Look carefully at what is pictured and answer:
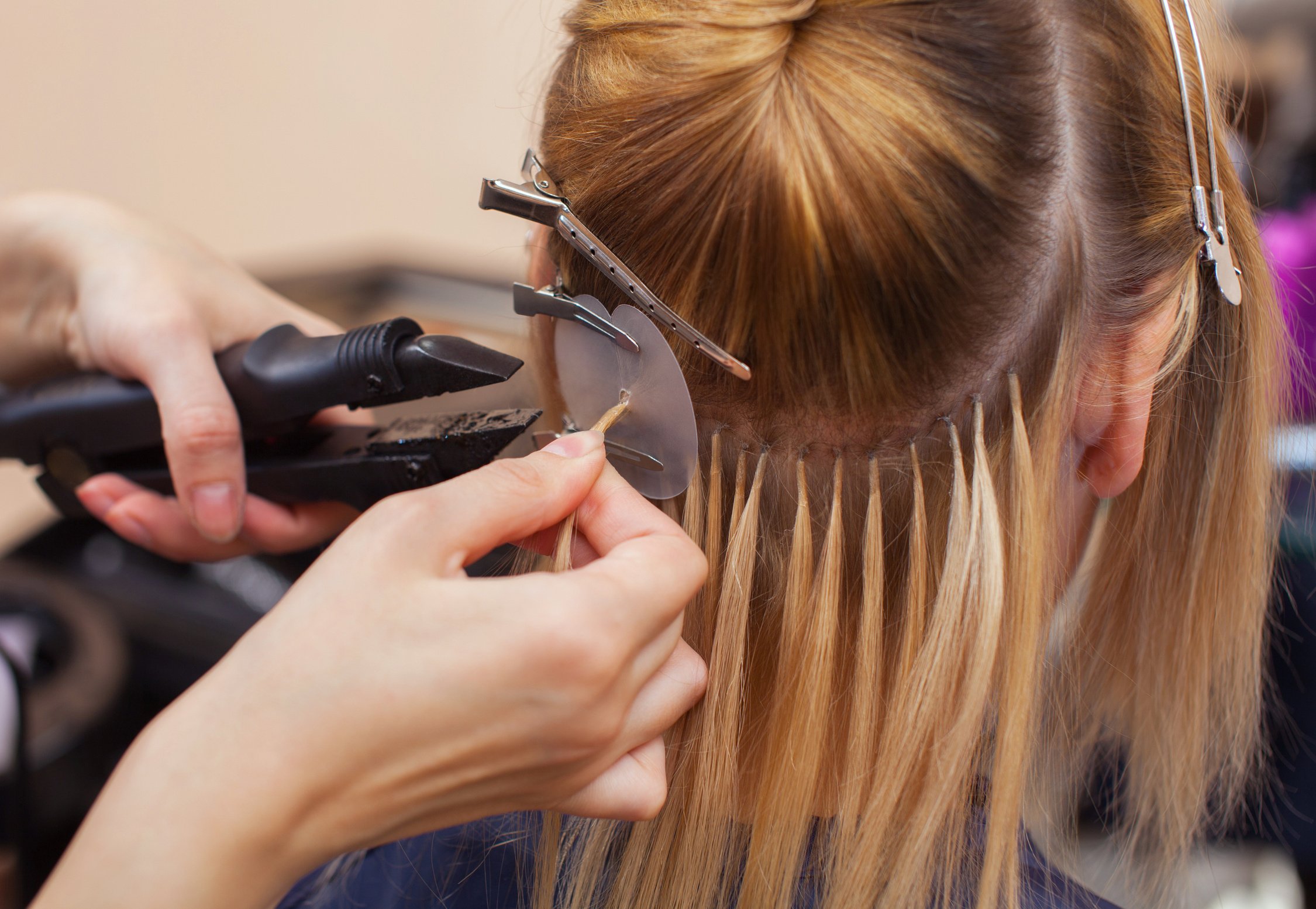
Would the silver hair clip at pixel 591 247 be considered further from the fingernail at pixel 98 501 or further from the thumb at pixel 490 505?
the fingernail at pixel 98 501

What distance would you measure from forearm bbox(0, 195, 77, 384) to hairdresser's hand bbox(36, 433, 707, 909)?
2.02 feet

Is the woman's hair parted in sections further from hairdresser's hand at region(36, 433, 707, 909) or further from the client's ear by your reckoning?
hairdresser's hand at region(36, 433, 707, 909)

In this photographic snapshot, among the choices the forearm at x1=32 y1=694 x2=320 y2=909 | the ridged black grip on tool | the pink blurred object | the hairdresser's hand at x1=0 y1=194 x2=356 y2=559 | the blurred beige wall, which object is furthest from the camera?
the blurred beige wall

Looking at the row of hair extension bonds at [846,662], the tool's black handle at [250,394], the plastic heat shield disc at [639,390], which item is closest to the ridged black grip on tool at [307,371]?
Answer: the tool's black handle at [250,394]

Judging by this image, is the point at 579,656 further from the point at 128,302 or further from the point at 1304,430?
the point at 1304,430

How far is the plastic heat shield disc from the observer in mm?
485

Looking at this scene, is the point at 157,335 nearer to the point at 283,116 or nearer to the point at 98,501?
the point at 98,501

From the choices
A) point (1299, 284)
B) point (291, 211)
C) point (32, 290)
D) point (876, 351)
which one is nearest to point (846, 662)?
point (876, 351)

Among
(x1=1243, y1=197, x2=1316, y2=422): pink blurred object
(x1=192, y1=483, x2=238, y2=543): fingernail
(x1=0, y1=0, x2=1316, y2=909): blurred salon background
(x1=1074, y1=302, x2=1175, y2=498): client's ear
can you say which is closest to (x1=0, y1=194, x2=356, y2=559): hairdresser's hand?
(x1=192, y1=483, x2=238, y2=543): fingernail

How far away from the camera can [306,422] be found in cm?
67

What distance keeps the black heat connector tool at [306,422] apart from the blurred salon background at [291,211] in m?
0.19

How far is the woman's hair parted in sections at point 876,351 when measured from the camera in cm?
42

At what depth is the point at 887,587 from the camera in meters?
0.53

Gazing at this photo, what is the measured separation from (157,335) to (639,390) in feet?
1.40
